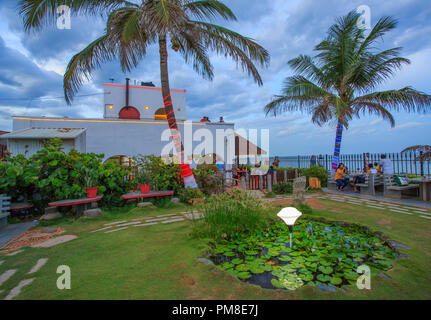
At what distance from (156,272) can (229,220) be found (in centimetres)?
174

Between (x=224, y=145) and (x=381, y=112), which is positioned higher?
(x=381, y=112)

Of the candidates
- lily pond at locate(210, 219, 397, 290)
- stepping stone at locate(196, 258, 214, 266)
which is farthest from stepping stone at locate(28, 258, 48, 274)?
lily pond at locate(210, 219, 397, 290)

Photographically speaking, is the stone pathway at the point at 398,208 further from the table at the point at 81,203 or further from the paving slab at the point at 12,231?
the paving slab at the point at 12,231

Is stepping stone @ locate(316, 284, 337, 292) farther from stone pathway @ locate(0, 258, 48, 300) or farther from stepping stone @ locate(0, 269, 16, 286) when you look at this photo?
stepping stone @ locate(0, 269, 16, 286)

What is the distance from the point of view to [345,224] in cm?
453

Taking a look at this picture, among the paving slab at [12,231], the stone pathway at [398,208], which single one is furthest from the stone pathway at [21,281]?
the stone pathway at [398,208]

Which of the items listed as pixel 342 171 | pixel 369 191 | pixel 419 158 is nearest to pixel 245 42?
pixel 342 171

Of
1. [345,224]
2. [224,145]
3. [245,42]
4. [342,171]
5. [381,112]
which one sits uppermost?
[245,42]

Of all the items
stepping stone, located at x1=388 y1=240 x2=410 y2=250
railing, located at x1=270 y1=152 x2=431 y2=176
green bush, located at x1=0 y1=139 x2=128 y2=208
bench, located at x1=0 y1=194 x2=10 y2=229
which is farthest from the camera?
railing, located at x1=270 y1=152 x2=431 y2=176

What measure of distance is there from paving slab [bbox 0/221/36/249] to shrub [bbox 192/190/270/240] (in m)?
3.54

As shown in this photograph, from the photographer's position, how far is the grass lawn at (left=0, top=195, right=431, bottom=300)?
2037mm

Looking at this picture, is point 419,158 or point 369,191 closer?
point 369,191

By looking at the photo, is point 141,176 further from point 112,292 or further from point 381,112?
point 381,112
